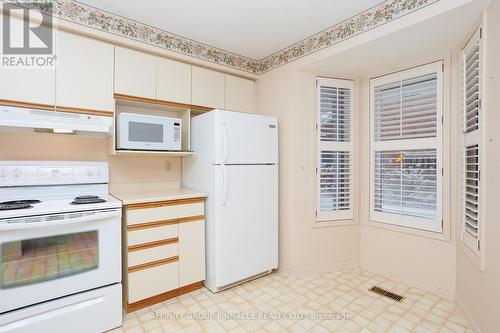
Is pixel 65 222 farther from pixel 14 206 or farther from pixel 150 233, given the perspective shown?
pixel 150 233

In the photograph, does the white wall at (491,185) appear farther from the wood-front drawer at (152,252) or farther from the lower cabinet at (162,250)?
the wood-front drawer at (152,252)

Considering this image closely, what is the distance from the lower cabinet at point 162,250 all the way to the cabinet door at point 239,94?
1.21 metres

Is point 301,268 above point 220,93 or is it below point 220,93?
below

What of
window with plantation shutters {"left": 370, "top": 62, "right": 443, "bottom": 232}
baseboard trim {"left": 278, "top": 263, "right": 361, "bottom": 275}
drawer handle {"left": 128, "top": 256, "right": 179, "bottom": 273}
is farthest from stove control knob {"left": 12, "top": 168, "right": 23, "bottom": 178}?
window with plantation shutters {"left": 370, "top": 62, "right": 443, "bottom": 232}

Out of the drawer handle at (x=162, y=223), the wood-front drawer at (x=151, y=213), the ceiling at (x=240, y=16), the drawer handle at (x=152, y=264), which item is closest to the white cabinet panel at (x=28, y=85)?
the ceiling at (x=240, y=16)

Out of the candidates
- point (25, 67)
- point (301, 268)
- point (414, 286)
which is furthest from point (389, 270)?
point (25, 67)

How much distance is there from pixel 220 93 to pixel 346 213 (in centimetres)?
197

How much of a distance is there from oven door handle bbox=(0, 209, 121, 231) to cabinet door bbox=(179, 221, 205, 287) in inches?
24.9

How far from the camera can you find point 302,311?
7.11ft

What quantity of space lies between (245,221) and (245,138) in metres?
0.83

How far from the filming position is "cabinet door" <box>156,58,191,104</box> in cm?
251

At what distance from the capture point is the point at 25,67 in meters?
1.94

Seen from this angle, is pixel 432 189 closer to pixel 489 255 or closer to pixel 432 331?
pixel 489 255

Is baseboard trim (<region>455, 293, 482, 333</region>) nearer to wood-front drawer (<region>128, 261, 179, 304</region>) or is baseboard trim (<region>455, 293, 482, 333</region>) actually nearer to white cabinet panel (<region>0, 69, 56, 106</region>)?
wood-front drawer (<region>128, 261, 179, 304</region>)
